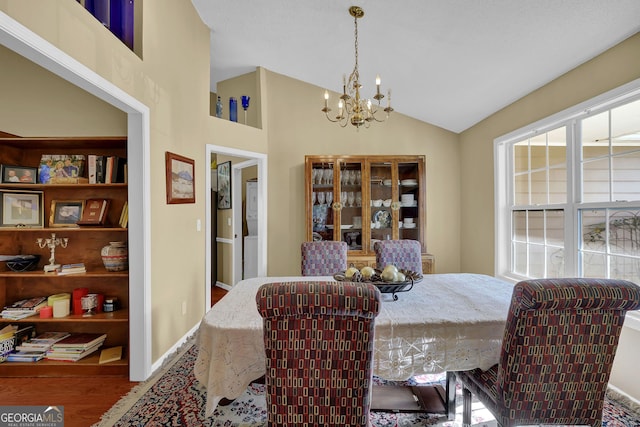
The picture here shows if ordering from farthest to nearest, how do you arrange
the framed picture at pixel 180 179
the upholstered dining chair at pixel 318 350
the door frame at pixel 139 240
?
the framed picture at pixel 180 179 → the door frame at pixel 139 240 → the upholstered dining chair at pixel 318 350

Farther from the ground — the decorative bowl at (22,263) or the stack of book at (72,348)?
the decorative bowl at (22,263)

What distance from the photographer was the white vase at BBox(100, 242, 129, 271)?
7.83 ft

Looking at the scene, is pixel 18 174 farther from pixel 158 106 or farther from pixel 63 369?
pixel 63 369

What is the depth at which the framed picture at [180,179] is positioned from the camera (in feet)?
8.73

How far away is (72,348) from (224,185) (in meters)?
2.87

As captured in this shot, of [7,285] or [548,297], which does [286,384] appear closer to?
[548,297]

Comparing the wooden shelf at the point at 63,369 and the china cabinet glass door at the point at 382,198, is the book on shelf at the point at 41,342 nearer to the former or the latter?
the wooden shelf at the point at 63,369

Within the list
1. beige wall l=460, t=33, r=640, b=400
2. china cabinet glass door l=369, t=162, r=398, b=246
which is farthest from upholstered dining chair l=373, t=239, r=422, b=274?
beige wall l=460, t=33, r=640, b=400

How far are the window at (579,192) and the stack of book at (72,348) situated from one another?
3798 millimetres

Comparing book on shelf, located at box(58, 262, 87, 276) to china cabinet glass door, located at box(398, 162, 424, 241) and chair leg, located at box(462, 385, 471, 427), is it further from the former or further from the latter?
china cabinet glass door, located at box(398, 162, 424, 241)

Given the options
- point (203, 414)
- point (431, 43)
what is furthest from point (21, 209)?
point (431, 43)

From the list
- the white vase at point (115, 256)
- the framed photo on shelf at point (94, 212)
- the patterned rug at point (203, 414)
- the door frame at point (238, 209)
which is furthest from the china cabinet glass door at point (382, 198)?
the framed photo on shelf at point (94, 212)

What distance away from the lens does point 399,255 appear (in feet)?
9.30
